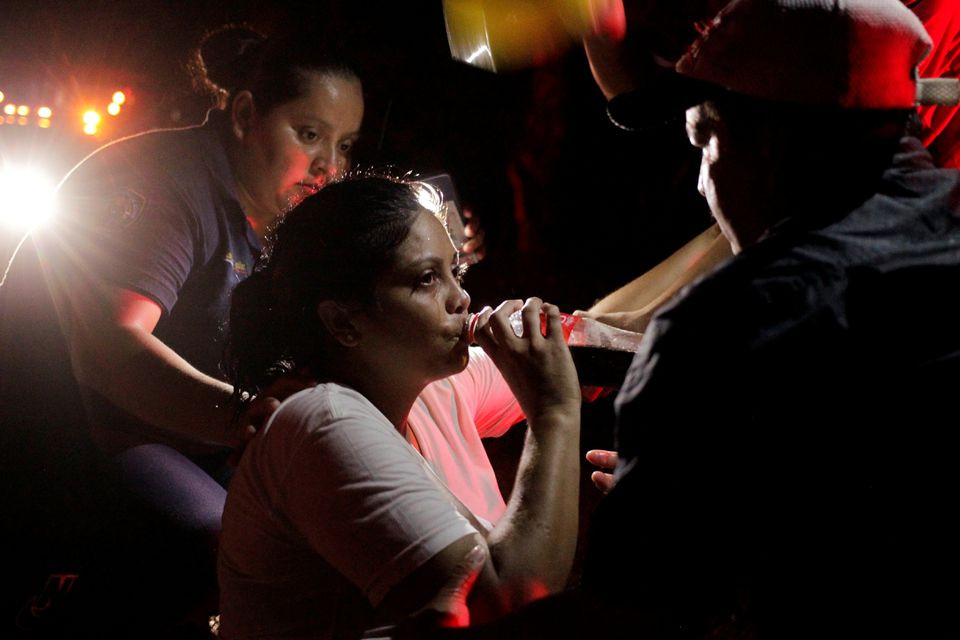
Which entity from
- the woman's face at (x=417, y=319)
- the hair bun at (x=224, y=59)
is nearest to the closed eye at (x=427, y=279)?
the woman's face at (x=417, y=319)

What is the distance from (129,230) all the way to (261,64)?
0.95 meters

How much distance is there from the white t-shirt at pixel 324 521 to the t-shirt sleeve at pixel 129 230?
1.11 m

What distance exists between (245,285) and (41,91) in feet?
13.4

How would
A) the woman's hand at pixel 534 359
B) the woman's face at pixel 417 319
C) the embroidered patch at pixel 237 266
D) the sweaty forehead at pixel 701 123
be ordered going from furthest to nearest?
the embroidered patch at pixel 237 266
the woman's face at pixel 417 319
the woman's hand at pixel 534 359
the sweaty forehead at pixel 701 123

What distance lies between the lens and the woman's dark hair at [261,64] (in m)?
3.25

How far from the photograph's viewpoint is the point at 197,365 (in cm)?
295

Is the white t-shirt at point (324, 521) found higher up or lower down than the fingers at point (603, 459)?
higher up

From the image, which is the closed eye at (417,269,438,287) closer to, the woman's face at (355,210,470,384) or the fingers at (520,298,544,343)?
the woman's face at (355,210,470,384)

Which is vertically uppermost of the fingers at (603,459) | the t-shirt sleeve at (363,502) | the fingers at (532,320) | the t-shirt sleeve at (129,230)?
the t-shirt sleeve at (129,230)

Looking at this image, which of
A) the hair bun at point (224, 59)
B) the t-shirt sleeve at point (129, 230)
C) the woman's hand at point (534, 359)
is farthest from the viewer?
the hair bun at point (224, 59)

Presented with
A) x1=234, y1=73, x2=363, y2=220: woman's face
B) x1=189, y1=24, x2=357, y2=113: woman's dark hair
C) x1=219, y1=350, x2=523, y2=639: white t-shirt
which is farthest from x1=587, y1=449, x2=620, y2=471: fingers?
x1=189, y1=24, x2=357, y2=113: woman's dark hair

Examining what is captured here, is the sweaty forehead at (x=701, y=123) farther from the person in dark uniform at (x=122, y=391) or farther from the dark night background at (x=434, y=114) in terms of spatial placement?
the dark night background at (x=434, y=114)

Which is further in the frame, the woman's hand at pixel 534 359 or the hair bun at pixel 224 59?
the hair bun at pixel 224 59

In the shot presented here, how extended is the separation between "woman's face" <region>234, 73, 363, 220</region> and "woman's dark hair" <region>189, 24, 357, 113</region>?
4 cm
